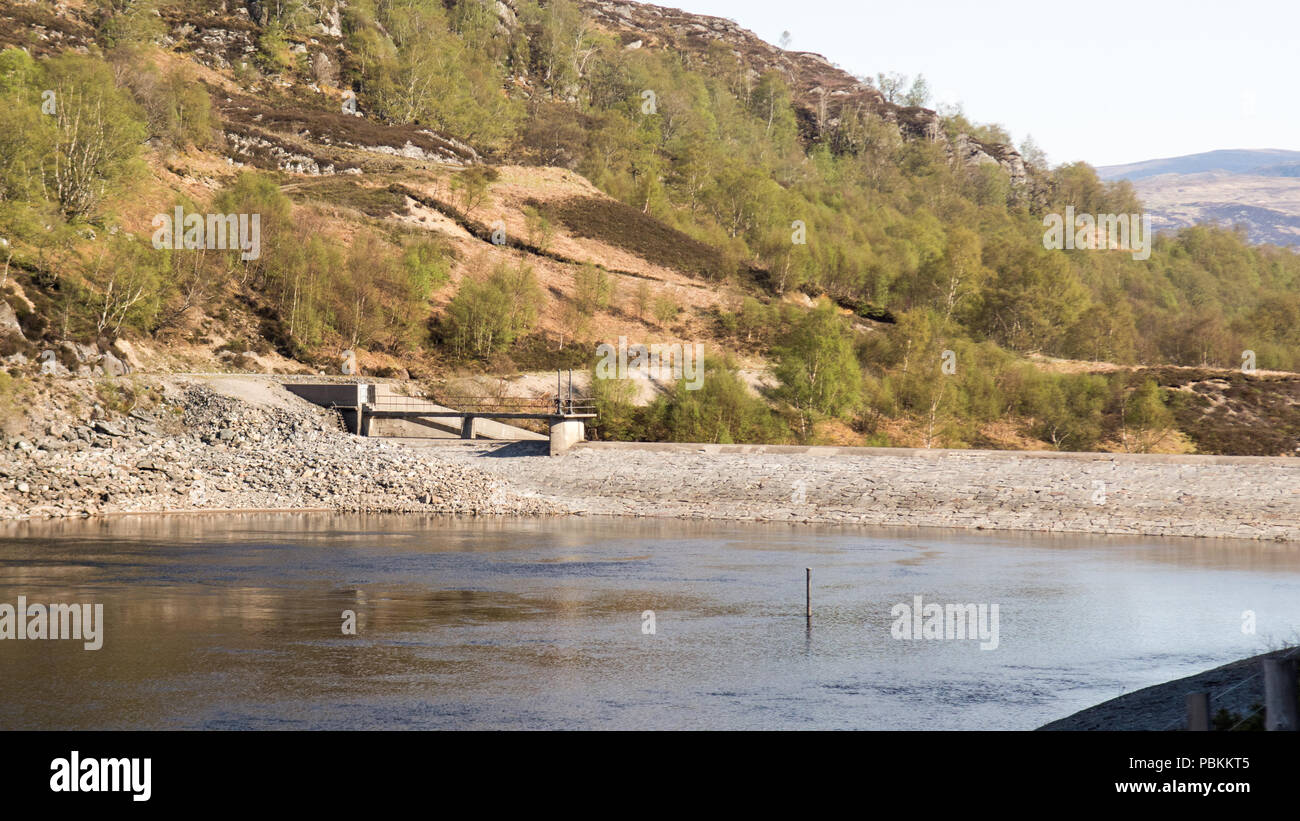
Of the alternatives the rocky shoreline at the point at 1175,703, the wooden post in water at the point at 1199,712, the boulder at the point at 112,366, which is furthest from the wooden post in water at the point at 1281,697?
the boulder at the point at 112,366

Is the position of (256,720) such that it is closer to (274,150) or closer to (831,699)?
(831,699)

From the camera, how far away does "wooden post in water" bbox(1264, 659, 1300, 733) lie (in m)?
9.41

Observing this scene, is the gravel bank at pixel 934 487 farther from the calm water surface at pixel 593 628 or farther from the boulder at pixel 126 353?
the boulder at pixel 126 353

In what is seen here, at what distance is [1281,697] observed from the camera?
9.44m

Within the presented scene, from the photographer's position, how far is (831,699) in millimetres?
16688

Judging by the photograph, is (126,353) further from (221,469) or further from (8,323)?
(221,469)

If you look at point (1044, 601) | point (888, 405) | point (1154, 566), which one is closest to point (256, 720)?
point (1044, 601)

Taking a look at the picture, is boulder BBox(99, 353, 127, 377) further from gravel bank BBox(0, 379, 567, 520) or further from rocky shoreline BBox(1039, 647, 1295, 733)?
rocky shoreline BBox(1039, 647, 1295, 733)

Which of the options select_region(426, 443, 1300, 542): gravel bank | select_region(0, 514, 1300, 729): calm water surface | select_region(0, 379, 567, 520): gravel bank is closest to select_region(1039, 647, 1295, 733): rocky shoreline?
select_region(0, 514, 1300, 729): calm water surface

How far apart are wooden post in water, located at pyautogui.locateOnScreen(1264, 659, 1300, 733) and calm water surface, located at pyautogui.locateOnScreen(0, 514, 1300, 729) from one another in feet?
19.0

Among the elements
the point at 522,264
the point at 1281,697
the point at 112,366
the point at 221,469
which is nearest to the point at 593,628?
the point at 1281,697

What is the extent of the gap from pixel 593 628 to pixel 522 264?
6681 centimetres

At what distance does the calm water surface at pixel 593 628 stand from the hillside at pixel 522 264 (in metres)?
20.9
